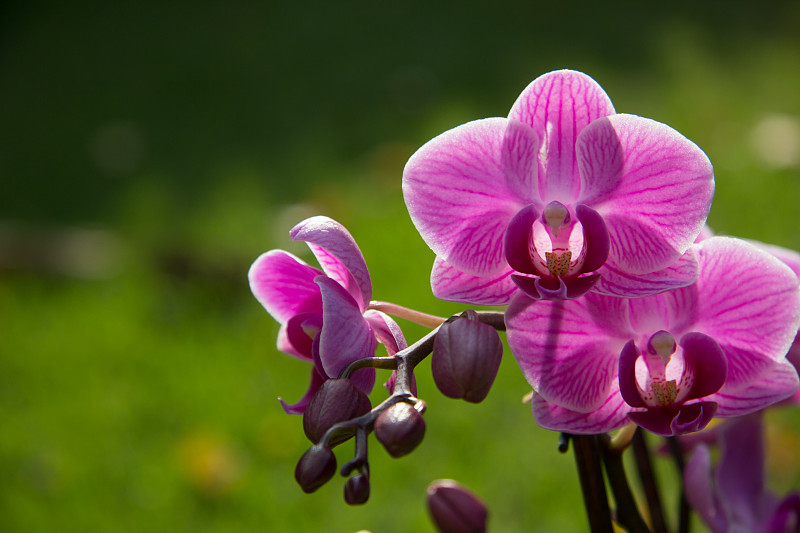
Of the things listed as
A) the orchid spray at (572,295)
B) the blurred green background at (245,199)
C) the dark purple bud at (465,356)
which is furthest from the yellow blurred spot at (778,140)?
the dark purple bud at (465,356)

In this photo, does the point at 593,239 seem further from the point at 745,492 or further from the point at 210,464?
the point at 210,464

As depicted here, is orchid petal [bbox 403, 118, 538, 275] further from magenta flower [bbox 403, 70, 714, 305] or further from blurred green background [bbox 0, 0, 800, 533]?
blurred green background [bbox 0, 0, 800, 533]

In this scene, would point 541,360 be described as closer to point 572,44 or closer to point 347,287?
point 347,287

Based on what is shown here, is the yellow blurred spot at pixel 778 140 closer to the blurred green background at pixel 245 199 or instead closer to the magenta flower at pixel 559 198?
the blurred green background at pixel 245 199

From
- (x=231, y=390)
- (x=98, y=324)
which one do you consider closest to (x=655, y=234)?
(x=231, y=390)

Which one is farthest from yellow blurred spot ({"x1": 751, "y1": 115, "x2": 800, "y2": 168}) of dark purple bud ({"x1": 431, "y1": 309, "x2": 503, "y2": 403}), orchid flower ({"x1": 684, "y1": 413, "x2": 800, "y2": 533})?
dark purple bud ({"x1": 431, "y1": 309, "x2": 503, "y2": 403})

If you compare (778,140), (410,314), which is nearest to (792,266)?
(410,314)
